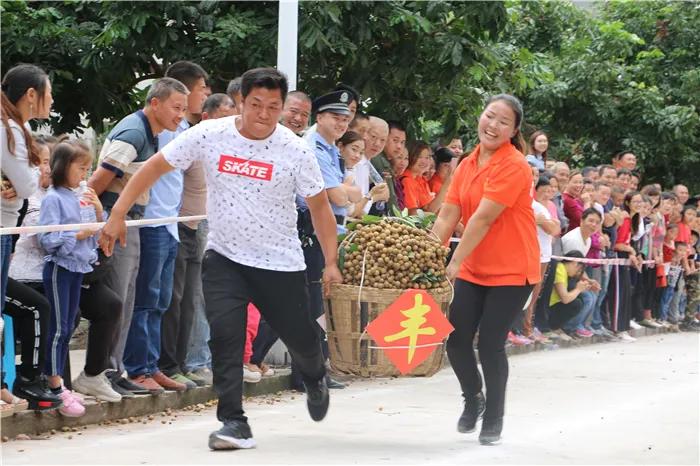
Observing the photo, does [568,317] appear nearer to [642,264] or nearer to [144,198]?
[642,264]

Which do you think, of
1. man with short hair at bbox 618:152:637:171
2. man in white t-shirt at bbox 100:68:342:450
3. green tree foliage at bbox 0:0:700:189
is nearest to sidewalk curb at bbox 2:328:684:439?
man in white t-shirt at bbox 100:68:342:450

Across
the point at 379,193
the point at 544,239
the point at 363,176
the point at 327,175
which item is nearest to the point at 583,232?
the point at 544,239

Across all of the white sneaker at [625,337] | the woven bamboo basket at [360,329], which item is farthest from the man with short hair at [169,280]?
the white sneaker at [625,337]

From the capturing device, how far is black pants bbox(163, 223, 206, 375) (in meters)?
9.37

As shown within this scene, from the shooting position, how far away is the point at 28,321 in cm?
778

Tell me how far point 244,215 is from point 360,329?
39.6 inches

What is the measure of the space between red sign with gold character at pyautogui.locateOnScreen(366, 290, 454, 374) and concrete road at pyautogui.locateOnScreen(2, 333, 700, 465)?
1.74ft

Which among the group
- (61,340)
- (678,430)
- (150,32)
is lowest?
(678,430)

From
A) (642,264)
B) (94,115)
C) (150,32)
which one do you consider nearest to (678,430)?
(150,32)

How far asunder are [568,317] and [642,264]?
3.13 metres

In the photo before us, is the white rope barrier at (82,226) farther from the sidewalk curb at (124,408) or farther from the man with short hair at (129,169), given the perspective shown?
the sidewalk curb at (124,408)

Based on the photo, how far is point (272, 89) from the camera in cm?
726

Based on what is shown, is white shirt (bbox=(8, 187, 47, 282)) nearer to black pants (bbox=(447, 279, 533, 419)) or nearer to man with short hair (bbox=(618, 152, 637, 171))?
black pants (bbox=(447, 279, 533, 419))

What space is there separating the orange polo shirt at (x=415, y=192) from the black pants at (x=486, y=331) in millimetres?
4767
